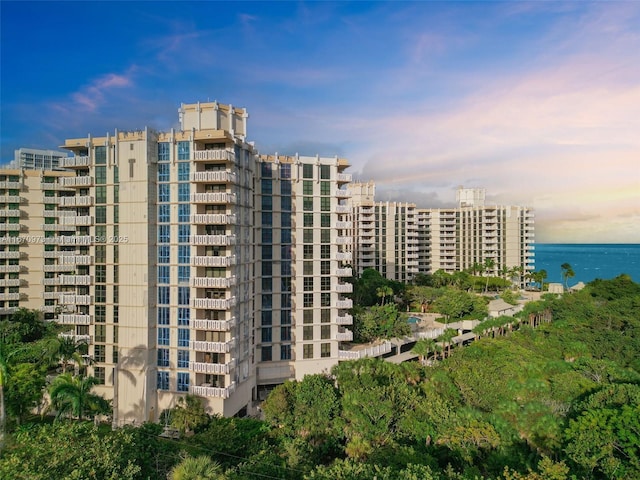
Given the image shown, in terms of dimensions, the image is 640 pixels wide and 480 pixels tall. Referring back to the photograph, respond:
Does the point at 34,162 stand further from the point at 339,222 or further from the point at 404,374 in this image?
the point at 404,374

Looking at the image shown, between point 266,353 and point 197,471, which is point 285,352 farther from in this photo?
point 197,471

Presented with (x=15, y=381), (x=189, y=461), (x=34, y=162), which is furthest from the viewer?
(x=34, y=162)

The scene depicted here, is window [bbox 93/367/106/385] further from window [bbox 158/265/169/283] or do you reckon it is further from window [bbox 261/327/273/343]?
window [bbox 261/327/273/343]

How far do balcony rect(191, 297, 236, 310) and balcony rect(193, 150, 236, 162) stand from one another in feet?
43.4

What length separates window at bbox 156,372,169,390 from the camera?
39594 mm

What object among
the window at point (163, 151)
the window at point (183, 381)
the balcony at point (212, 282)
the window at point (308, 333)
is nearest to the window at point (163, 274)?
the balcony at point (212, 282)

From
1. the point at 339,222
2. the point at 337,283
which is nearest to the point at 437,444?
the point at 337,283

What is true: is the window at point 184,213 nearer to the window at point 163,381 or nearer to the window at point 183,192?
the window at point 183,192

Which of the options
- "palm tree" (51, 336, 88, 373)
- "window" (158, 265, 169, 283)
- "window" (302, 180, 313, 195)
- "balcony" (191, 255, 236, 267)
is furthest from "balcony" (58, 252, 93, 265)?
"window" (302, 180, 313, 195)

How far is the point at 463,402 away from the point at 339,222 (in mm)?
23989

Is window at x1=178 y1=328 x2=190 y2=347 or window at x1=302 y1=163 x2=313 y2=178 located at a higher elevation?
window at x1=302 y1=163 x2=313 y2=178

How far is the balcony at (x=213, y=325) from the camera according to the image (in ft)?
125

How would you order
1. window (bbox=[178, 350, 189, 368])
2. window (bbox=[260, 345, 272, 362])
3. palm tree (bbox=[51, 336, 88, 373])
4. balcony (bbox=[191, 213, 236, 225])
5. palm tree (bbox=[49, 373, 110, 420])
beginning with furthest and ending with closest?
window (bbox=[260, 345, 272, 362]) < window (bbox=[178, 350, 189, 368]) < balcony (bbox=[191, 213, 236, 225]) < palm tree (bbox=[51, 336, 88, 373]) < palm tree (bbox=[49, 373, 110, 420])

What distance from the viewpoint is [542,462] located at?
78.1 ft
